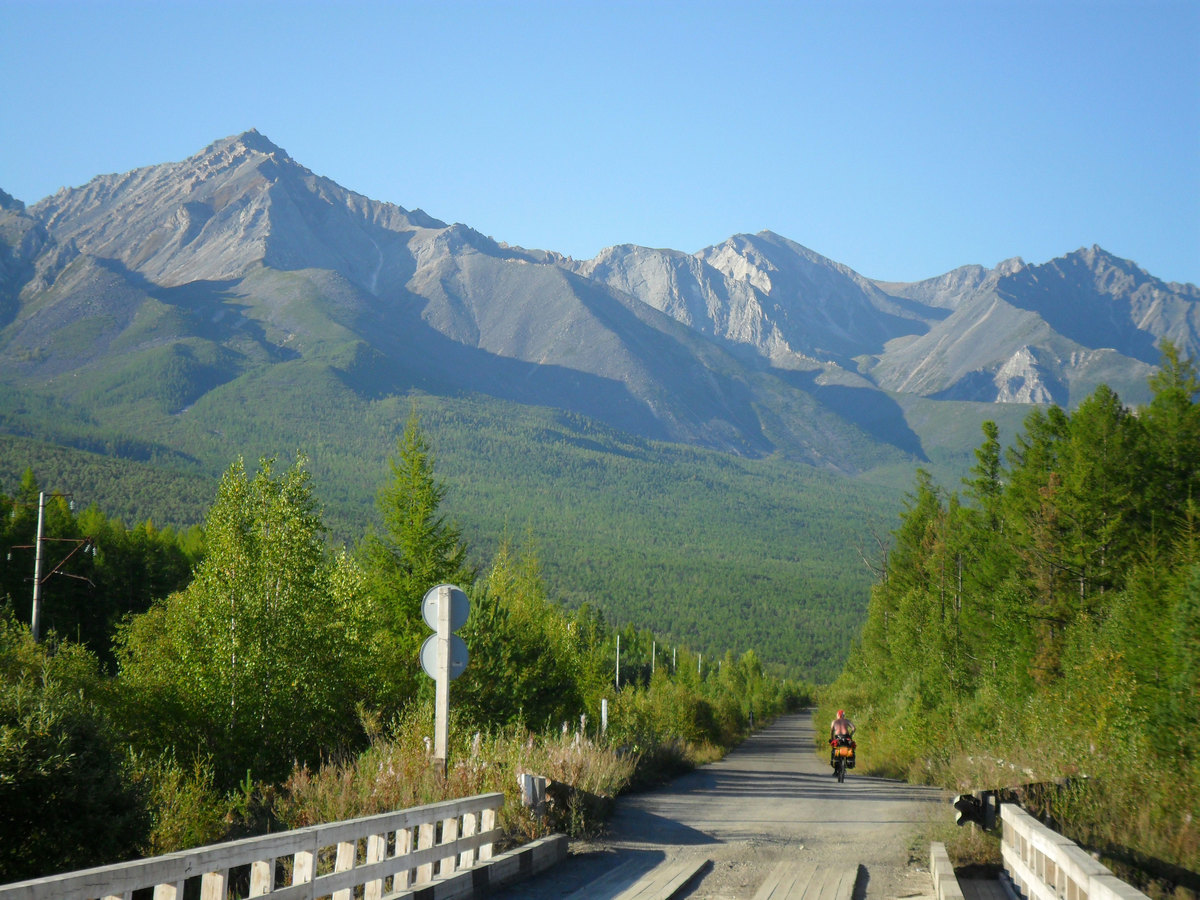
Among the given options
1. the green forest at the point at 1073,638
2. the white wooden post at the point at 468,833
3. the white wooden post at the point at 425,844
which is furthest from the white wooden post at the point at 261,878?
the green forest at the point at 1073,638

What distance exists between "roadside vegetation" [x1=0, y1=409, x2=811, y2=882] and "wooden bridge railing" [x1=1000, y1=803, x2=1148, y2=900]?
512cm

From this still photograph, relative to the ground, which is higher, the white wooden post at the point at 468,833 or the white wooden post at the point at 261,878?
the white wooden post at the point at 261,878

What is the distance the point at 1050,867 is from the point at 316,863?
5.45 meters

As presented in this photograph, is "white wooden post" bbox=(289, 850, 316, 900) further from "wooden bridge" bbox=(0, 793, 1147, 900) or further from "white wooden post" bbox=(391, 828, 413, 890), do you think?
"white wooden post" bbox=(391, 828, 413, 890)

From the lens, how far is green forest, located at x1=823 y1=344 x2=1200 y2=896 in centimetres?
1061

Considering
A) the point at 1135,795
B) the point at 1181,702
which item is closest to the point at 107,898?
the point at 1135,795

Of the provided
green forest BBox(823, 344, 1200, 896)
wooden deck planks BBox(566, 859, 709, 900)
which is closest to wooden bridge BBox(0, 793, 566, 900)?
wooden deck planks BBox(566, 859, 709, 900)

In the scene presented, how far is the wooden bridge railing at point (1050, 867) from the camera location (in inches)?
233

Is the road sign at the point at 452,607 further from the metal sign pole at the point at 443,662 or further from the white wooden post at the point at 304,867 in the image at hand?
the white wooden post at the point at 304,867

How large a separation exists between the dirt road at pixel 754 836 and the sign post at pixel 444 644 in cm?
222

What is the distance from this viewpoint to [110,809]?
1082cm

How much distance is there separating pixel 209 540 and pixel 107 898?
81.1 feet

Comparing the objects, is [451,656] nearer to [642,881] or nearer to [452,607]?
[452,607]

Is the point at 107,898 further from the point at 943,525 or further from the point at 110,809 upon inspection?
the point at 943,525
